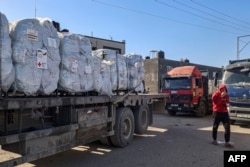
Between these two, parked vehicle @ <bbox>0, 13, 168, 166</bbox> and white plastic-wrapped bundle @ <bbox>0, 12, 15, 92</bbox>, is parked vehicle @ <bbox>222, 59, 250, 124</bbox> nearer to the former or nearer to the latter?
parked vehicle @ <bbox>0, 13, 168, 166</bbox>

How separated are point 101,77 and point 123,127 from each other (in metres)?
2.17

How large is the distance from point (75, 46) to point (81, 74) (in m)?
0.61

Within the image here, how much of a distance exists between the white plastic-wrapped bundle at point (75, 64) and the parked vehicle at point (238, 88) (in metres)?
8.14

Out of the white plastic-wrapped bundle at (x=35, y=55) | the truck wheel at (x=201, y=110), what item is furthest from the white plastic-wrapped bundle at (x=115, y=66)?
the truck wheel at (x=201, y=110)

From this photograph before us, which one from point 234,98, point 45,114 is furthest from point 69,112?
point 234,98

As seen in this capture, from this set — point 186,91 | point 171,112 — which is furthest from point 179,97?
point 171,112

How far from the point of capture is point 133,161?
7406 millimetres

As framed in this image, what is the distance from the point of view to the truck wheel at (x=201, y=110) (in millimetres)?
19141

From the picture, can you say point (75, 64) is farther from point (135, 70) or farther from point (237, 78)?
point (237, 78)

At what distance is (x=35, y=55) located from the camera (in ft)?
17.7

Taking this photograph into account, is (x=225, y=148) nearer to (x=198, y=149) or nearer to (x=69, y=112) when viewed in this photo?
(x=198, y=149)

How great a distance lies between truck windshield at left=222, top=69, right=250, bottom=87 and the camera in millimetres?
13328

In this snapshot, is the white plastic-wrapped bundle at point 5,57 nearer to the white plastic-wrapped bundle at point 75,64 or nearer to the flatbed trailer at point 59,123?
the flatbed trailer at point 59,123

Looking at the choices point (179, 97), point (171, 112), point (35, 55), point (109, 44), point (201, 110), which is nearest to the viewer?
point (35, 55)
